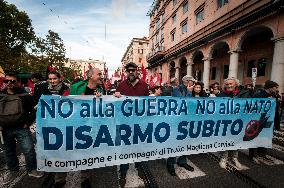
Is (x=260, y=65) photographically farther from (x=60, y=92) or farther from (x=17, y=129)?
(x=17, y=129)

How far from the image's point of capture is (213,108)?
3971 mm

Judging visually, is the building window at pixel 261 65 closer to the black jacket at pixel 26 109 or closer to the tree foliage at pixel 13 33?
the black jacket at pixel 26 109

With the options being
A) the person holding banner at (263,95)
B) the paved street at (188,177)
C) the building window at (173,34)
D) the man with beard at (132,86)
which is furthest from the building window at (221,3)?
the man with beard at (132,86)

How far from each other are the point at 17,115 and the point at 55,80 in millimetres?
1130

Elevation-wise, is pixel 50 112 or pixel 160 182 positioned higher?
pixel 50 112

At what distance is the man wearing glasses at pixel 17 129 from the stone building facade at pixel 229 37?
13376mm

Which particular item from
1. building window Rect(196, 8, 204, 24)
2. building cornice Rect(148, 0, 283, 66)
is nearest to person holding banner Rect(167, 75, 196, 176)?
building cornice Rect(148, 0, 283, 66)

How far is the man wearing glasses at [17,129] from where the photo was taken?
3574 mm

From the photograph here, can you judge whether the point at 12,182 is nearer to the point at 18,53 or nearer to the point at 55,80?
the point at 55,80

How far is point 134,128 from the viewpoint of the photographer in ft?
11.4

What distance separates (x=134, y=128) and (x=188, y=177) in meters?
1.51

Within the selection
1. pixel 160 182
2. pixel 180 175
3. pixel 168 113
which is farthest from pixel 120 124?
pixel 180 175

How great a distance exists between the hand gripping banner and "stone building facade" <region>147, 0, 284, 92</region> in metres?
10.2

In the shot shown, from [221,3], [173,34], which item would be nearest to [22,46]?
[173,34]
